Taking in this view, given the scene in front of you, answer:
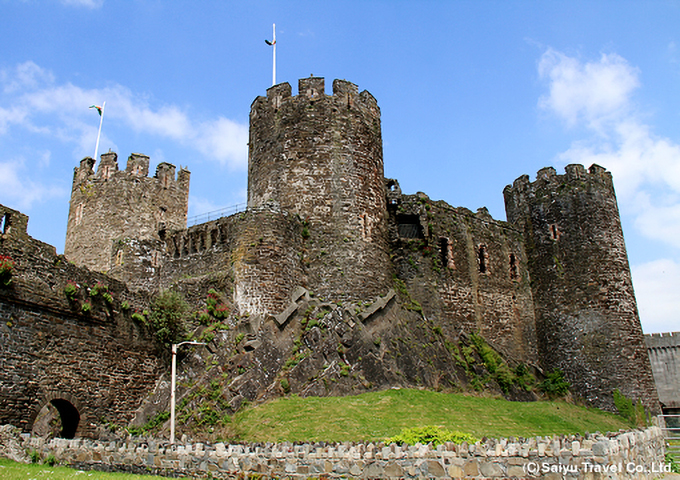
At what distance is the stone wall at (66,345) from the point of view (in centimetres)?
1784

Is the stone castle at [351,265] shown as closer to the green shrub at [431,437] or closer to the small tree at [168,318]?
the small tree at [168,318]

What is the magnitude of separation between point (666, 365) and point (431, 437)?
32915 mm

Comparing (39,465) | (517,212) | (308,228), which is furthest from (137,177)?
(517,212)

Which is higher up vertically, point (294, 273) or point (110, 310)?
point (294, 273)

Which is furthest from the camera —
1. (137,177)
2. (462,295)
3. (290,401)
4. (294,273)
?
(137,177)

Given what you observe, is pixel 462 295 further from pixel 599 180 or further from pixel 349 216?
pixel 599 180

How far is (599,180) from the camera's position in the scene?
35.0 m

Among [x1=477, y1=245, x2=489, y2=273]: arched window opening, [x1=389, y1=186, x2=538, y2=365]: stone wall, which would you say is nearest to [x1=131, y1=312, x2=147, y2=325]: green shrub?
[x1=389, y1=186, x2=538, y2=365]: stone wall

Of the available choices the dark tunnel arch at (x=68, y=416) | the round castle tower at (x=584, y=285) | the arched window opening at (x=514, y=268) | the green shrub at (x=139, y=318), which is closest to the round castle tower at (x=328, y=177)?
the green shrub at (x=139, y=318)

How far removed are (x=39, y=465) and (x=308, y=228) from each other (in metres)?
14.6

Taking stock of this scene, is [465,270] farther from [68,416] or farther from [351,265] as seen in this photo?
[68,416]

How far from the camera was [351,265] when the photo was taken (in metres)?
26.1

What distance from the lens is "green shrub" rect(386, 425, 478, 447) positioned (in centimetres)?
1211

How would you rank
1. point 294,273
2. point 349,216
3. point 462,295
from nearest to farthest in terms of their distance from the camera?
point 294,273 → point 349,216 → point 462,295
